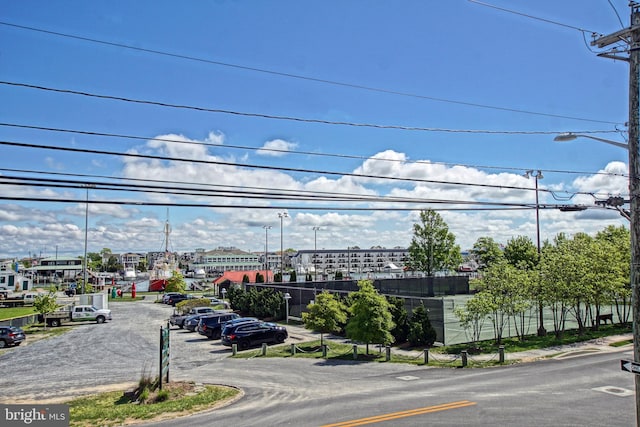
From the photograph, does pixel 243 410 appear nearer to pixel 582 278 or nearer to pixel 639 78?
pixel 639 78

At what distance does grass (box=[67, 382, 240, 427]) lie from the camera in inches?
595

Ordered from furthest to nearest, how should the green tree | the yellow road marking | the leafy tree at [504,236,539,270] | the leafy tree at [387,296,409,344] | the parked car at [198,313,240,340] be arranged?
the leafy tree at [504,236,539,270]
the parked car at [198,313,240,340]
the leafy tree at [387,296,409,344]
the green tree
the yellow road marking

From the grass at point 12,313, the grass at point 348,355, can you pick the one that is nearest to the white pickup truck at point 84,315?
the grass at point 12,313

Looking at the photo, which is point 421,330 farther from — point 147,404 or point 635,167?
point 635,167

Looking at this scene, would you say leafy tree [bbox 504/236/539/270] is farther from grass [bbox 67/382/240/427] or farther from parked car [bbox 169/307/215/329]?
grass [bbox 67/382/240/427]

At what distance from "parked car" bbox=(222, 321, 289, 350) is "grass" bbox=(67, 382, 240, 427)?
381 inches

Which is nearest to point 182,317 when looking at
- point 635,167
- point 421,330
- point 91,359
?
point 91,359

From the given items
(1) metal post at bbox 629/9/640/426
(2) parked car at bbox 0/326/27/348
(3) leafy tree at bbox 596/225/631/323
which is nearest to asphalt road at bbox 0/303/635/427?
(2) parked car at bbox 0/326/27/348

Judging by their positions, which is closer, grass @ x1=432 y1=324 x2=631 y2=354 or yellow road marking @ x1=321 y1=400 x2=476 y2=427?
yellow road marking @ x1=321 y1=400 x2=476 y2=427

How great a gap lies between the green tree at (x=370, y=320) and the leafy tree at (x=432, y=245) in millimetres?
54097

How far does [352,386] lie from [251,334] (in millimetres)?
12532

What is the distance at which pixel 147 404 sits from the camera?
55.4 ft

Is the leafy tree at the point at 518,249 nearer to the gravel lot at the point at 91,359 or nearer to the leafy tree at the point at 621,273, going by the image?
the leafy tree at the point at 621,273

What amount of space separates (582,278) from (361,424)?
21.2 m
